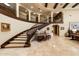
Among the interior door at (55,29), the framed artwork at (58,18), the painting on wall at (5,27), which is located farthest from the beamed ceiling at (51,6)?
the painting on wall at (5,27)

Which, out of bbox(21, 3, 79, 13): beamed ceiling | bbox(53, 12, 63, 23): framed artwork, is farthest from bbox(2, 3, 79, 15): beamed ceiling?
bbox(53, 12, 63, 23): framed artwork

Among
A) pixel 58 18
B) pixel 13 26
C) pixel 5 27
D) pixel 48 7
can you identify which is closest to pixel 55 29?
pixel 58 18

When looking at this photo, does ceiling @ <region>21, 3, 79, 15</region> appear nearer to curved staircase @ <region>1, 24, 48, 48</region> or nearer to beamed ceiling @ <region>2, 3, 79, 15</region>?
beamed ceiling @ <region>2, 3, 79, 15</region>

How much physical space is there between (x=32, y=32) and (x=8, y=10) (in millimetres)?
773

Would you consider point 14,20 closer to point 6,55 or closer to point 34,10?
point 34,10

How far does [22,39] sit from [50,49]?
73 centimetres

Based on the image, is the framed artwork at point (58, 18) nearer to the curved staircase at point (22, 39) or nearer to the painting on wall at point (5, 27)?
the curved staircase at point (22, 39)

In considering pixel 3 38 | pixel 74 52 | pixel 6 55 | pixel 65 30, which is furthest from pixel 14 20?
pixel 74 52

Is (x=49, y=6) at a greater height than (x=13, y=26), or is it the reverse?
(x=49, y=6)

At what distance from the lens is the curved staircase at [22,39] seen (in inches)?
105

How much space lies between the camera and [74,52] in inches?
106

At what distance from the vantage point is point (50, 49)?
2775 millimetres

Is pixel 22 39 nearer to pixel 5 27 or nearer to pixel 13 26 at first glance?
pixel 13 26

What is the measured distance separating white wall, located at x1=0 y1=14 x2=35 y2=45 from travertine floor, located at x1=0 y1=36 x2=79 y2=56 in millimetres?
301
